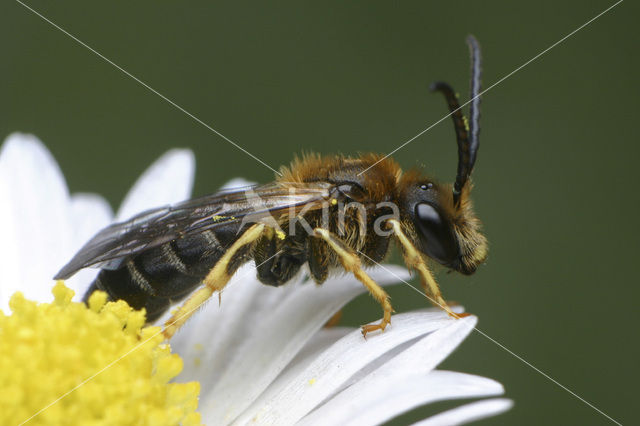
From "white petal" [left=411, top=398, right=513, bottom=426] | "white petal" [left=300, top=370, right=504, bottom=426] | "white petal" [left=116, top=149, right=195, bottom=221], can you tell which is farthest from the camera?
"white petal" [left=116, top=149, right=195, bottom=221]

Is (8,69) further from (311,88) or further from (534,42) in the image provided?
(534,42)

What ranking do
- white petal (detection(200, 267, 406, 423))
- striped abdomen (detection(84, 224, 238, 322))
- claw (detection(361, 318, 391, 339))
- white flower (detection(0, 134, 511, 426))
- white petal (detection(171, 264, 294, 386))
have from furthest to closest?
1. white petal (detection(171, 264, 294, 386))
2. white petal (detection(200, 267, 406, 423))
3. striped abdomen (detection(84, 224, 238, 322))
4. claw (detection(361, 318, 391, 339))
5. white flower (detection(0, 134, 511, 426))

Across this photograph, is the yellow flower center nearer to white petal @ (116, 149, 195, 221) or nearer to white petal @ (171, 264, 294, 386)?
white petal @ (171, 264, 294, 386)

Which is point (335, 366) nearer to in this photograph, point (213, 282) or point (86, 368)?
point (213, 282)

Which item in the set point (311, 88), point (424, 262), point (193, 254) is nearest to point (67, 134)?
point (311, 88)

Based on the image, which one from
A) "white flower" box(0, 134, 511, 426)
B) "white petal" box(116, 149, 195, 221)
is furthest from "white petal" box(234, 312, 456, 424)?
"white petal" box(116, 149, 195, 221)
